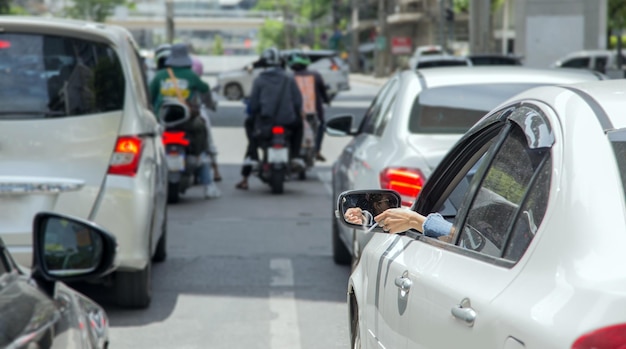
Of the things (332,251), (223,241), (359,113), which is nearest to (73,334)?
(332,251)

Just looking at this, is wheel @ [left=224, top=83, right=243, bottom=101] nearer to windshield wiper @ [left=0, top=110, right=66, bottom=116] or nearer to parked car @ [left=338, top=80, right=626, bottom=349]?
windshield wiper @ [left=0, top=110, right=66, bottom=116]

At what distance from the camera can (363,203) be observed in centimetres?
429

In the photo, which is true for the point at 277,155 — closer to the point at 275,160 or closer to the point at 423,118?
the point at 275,160

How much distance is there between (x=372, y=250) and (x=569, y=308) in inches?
80.4

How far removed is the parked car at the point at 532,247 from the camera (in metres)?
2.66

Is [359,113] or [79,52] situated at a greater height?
[79,52]

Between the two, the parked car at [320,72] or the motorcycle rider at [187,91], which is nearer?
the motorcycle rider at [187,91]

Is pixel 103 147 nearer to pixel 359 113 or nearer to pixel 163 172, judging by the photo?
pixel 163 172

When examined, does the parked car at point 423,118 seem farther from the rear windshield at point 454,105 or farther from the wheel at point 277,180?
the wheel at point 277,180

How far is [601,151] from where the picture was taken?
297 cm

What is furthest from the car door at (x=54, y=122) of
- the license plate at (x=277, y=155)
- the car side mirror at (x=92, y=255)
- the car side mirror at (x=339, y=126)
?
the license plate at (x=277, y=155)

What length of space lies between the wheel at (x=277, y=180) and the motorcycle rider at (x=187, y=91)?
79 cm

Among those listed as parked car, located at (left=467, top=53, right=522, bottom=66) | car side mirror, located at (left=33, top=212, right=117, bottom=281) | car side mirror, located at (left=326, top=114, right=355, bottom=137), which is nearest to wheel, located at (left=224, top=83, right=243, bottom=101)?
parked car, located at (left=467, top=53, right=522, bottom=66)

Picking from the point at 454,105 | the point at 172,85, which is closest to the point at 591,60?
the point at 172,85
